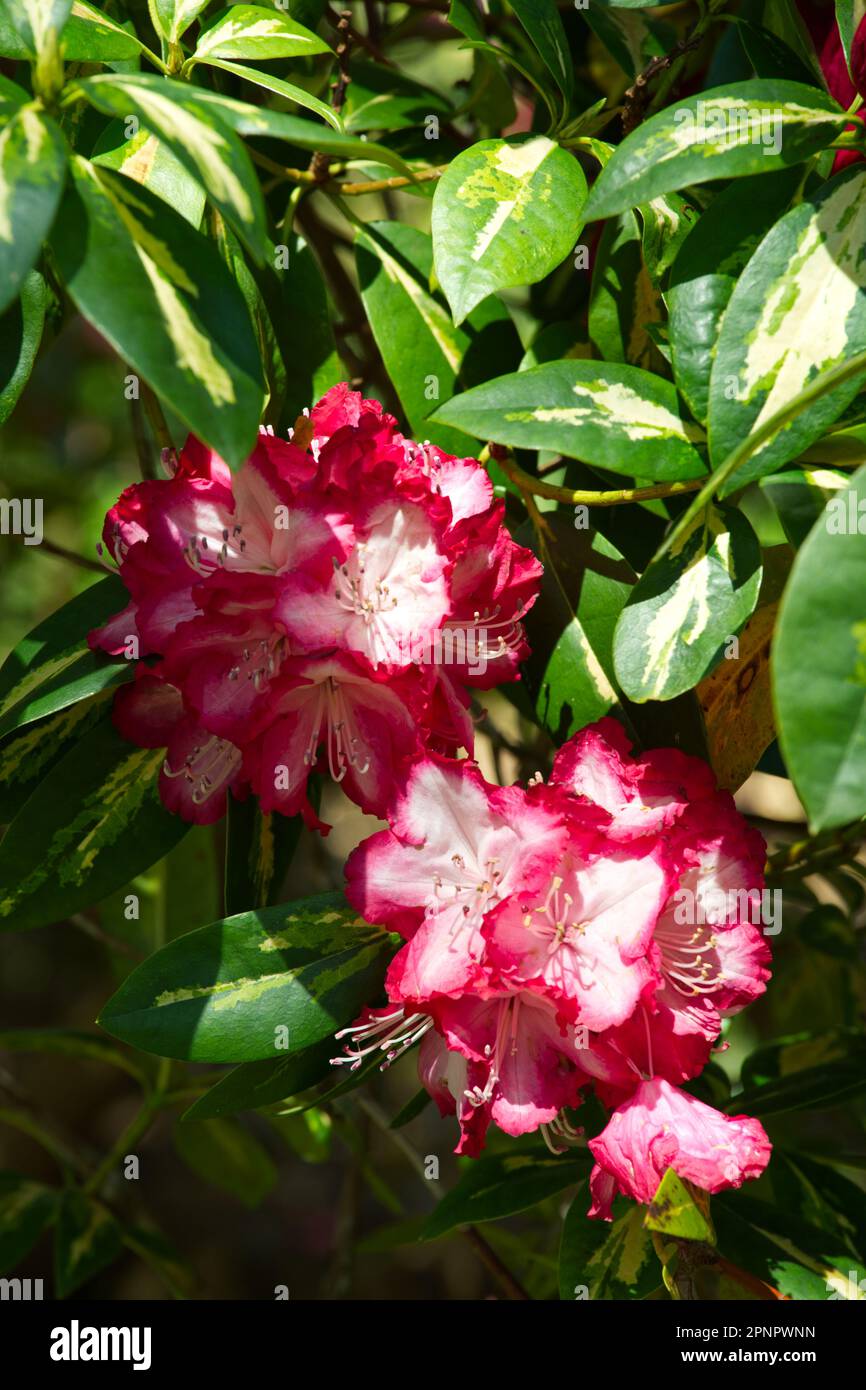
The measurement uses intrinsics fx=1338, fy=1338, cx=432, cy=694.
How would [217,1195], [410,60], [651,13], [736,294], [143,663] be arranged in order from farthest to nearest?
1. [217,1195]
2. [410,60]
3. [651,13]
4. [143,663]
5. [736,294]

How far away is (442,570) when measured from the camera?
86 centimetres

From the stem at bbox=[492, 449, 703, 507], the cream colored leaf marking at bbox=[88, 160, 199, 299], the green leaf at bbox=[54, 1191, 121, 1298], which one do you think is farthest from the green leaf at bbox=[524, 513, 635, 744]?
the green leaf at bbox=[54, 1191, 121, 1298]

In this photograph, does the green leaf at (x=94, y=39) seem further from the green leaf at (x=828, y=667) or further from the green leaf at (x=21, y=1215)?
the green leaf at (x=21, y=1215)

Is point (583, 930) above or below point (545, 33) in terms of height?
below

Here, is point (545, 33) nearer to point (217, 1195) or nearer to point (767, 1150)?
point (767, 1150)

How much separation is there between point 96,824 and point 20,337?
1.17 ft

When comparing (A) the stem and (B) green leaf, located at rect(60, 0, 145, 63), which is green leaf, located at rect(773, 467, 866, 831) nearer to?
(A) the stem

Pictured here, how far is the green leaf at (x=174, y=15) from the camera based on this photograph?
94 cm

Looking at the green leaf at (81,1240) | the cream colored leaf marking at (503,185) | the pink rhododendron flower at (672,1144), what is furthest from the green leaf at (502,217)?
the green leaf at (81,1240)

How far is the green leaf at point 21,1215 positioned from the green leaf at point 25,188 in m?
1.24

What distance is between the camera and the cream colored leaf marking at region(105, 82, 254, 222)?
0.65 metres

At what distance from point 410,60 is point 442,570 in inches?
47.9

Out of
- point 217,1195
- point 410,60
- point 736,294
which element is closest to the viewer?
point 736,294
